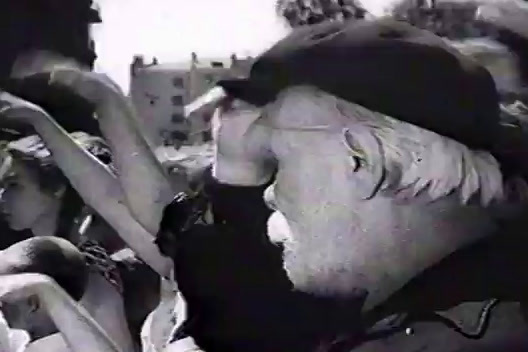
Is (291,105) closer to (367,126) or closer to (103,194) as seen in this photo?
(367,126)

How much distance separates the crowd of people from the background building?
1.1 inches

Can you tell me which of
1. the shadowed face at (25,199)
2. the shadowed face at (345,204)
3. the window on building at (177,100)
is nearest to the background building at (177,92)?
the window on building at (177,100)

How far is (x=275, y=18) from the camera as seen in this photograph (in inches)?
57.4

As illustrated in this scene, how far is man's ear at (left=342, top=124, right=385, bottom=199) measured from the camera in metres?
1.43

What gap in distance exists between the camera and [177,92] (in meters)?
1.47

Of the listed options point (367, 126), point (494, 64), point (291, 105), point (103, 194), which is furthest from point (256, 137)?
point (494, 64)

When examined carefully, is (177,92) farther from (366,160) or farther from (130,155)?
(366,160)

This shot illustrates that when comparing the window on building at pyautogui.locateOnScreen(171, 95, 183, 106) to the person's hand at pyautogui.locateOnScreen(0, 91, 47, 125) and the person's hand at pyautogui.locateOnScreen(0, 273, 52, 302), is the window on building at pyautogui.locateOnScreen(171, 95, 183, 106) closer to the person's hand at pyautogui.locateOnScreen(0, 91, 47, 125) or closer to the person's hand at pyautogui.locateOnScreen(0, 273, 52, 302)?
the person's hand at pyautogui.locateOnScreen(0, 91, 47, 125)

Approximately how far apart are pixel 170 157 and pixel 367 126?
1.16 feet

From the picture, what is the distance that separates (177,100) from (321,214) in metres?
0.33

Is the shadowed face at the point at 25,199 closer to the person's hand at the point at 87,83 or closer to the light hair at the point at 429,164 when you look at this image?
the person's hand at the point at 87,83

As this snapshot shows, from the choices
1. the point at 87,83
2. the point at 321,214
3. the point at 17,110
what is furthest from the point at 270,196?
the point at 17,110

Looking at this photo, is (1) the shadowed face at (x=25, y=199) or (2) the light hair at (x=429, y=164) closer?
(2) the light hair at (x=429, y=164)

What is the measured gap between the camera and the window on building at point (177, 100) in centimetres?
147
